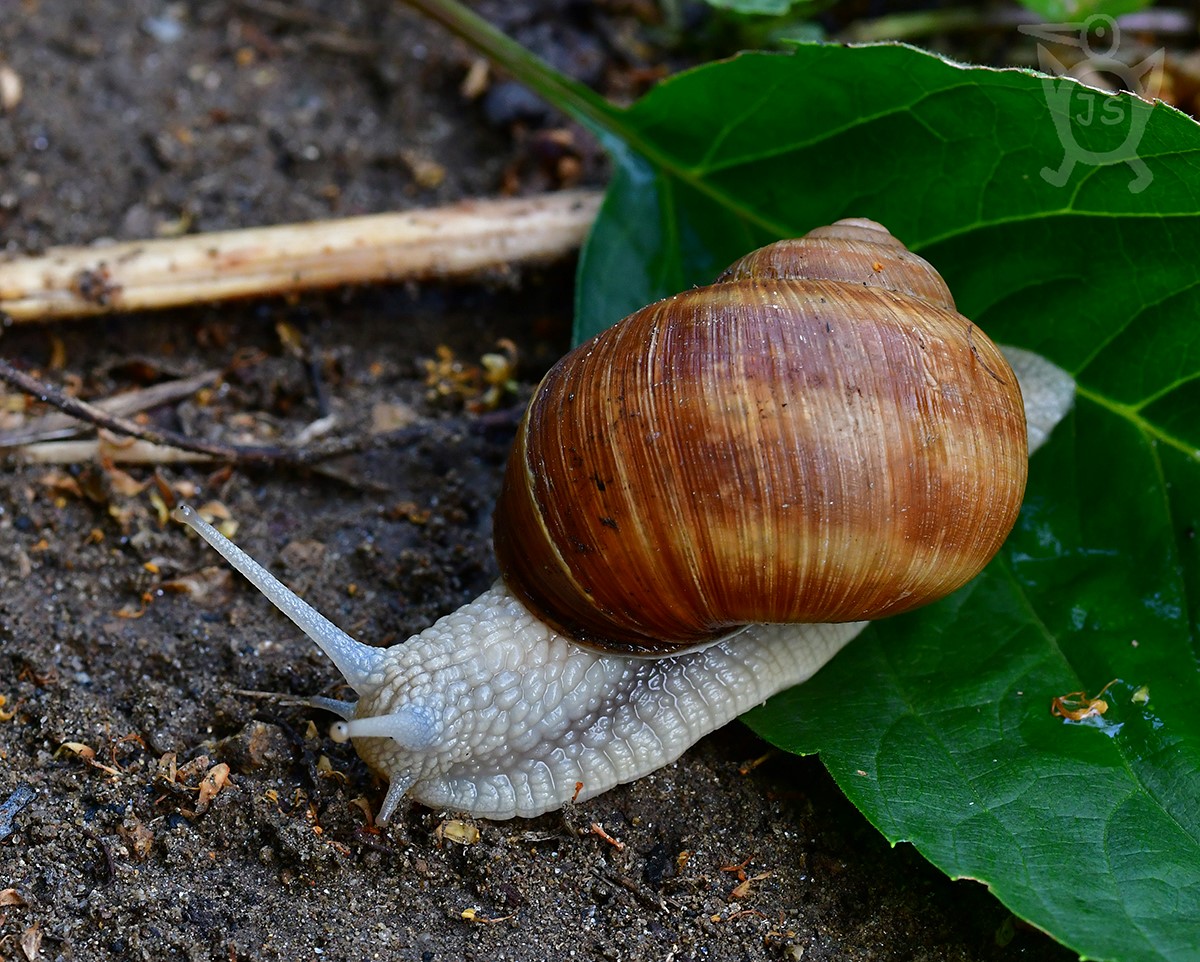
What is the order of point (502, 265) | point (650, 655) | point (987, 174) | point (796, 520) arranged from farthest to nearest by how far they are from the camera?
1. point (502, 265)
2. point (987, 174)
3. point (650, 655)
4. point (796, 520)

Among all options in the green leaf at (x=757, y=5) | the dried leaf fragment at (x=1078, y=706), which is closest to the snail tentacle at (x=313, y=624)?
the dried leaf fragment at (x=1078, y=706)

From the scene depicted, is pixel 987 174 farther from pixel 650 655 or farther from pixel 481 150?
pixel 481 150

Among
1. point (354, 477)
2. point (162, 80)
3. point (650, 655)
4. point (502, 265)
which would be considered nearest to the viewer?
point (650, 655)

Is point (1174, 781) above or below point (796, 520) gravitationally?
below

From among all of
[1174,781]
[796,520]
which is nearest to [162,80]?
[796,520]

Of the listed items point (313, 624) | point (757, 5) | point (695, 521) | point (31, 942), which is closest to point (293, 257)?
point (313, 624)

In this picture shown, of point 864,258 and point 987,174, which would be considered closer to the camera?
point 864,258

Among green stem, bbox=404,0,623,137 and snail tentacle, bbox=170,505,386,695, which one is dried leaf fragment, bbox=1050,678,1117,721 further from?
green stem, bbox=404,0,623,137

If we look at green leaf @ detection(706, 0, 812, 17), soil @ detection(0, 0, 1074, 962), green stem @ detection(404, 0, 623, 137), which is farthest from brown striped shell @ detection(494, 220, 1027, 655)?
green stem @ detection(404, 0, 623, 137)

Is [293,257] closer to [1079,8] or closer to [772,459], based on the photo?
[772,459]
